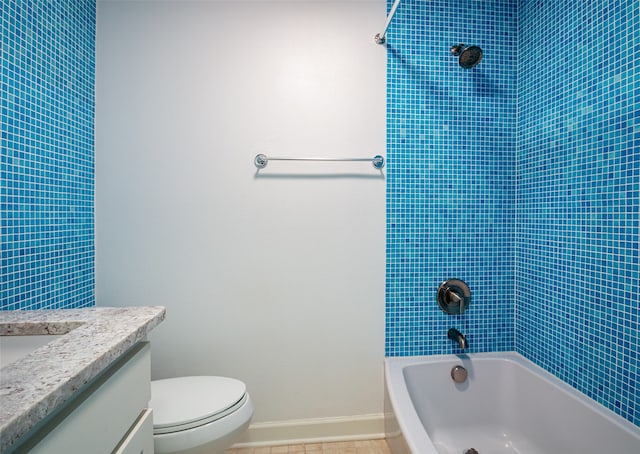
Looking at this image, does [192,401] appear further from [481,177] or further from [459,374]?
[481,177]

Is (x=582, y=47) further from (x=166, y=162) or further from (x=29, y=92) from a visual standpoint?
(x=29, y=92)

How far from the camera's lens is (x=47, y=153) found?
4.63ft

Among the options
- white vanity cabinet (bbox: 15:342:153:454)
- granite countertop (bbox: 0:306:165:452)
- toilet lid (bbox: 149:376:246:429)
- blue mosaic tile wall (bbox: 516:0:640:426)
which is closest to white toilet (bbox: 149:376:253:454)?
toilet lid (bbox: 149:376:246:429)

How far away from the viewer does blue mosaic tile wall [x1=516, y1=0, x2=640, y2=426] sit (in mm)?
1248

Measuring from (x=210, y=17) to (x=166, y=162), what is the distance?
2.52 ft

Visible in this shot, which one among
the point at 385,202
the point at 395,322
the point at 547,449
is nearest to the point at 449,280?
the point at 395,322

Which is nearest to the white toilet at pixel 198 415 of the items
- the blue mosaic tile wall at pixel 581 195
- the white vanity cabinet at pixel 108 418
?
the white vanity cabinet at pixel 108 418

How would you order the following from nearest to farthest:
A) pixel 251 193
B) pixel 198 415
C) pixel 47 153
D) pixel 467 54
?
pixel 198 415 → pixel 47 153 → pixel 467 54 → pixel 251 193

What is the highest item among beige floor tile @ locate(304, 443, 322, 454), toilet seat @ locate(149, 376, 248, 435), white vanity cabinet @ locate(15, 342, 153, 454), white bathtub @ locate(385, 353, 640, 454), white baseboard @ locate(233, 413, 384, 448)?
white vanity cabinet @ locate(15, 342, 153, 454)

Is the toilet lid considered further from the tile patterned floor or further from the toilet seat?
the tile patterned floor

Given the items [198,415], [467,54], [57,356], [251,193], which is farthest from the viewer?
[251,193]

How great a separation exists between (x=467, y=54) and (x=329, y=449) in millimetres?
2080

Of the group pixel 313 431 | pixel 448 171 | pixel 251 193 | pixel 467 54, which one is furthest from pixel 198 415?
pixel 467 54

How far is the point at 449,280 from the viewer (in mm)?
1849
